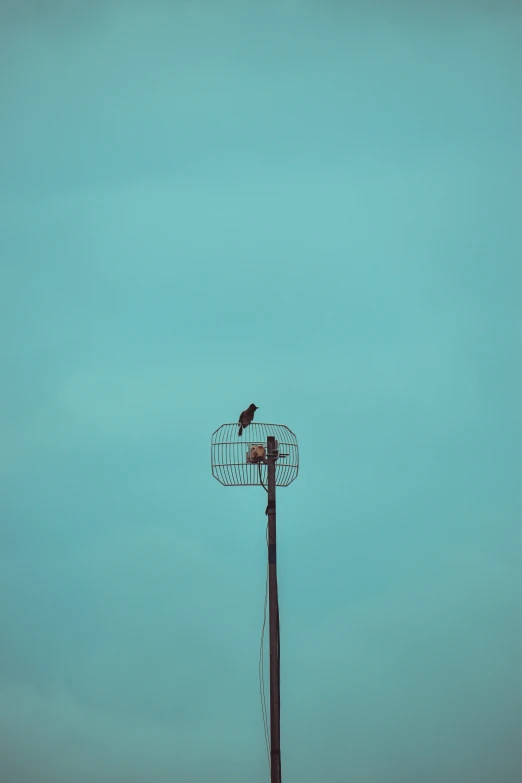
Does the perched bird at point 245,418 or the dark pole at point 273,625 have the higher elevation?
the perched bird at point 245,418

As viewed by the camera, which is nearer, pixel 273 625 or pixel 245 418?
pixel 273 625

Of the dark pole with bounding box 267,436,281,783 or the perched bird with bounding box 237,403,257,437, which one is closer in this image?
the dark pole with bounding box 267,436,281,783

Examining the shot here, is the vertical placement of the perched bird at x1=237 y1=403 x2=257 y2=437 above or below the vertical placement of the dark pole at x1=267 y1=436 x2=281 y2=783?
above

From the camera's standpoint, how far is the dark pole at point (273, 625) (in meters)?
7.16

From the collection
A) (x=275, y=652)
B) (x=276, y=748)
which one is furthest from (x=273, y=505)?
(x=276, y=748)

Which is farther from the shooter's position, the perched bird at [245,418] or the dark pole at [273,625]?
the perched bird at [245,418]

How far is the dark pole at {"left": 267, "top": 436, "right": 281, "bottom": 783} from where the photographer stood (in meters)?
7.16

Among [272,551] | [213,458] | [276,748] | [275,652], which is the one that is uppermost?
[213,458]

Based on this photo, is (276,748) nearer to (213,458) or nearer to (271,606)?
(271,606)

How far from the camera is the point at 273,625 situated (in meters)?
7.29

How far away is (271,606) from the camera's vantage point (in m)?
7.33

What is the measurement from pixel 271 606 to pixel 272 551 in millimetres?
404

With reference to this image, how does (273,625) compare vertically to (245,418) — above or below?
below

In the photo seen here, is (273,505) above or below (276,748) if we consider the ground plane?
above
